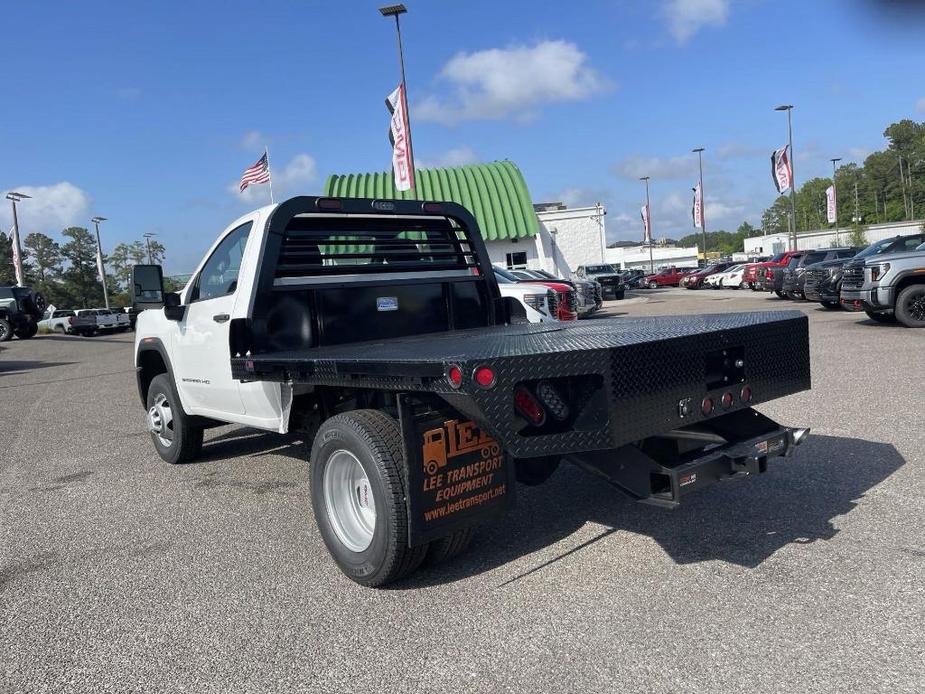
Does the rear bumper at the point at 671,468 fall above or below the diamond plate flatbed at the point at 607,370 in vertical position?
below

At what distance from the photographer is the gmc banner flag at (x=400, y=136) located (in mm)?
21141

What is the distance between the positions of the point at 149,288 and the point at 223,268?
0.88m

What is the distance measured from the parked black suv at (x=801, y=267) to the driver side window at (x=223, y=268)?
64.9ft

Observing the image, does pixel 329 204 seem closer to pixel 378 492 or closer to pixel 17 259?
pixel 378 492

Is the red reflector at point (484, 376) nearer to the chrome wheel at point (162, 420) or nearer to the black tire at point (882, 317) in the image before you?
the chrome wheel at point (162, 420)

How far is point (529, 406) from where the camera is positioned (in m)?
3.25

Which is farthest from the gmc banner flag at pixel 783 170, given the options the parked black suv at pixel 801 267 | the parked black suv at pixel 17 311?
the parked black suv at pixel 17 311

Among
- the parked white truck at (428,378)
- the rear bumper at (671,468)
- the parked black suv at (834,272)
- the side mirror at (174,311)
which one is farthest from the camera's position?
the parked black suv at (834,272)

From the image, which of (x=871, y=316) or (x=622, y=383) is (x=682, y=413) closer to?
(x=622, y=383)

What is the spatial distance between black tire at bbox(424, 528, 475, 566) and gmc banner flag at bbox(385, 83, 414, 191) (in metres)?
18.2

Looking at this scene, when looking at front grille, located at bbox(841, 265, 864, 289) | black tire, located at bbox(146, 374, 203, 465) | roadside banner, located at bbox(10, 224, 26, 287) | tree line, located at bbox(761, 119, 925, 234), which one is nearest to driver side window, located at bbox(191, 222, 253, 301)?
black tire, located at bbox(146, 374, 203, 465)

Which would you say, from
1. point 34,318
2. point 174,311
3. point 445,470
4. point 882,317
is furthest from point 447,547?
point 34,318

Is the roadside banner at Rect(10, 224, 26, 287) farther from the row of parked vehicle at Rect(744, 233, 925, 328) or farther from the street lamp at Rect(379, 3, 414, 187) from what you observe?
the row of parked vehicle at Rect(744, 233, 925, 328)

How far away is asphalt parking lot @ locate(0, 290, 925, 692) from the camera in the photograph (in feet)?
9.75
